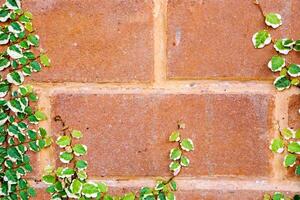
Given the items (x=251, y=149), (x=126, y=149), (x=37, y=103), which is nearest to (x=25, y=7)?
(x=37, y=103)

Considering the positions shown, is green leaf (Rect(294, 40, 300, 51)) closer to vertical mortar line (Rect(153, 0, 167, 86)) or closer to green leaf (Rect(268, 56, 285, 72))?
green leaf (Rect(268, 56, 285, 72))

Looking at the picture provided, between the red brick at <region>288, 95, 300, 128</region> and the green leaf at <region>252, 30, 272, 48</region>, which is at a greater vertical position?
the green leaf at <region>252, 30, 272, 48</region>

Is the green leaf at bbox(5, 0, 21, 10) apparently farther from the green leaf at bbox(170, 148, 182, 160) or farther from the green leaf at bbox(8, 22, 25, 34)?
the green leaf at bbox(170, 148, 182, 160)

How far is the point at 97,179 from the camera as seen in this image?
31.9 inches

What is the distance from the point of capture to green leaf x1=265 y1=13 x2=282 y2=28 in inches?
29.2

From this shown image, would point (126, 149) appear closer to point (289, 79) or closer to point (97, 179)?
point (97, 179)

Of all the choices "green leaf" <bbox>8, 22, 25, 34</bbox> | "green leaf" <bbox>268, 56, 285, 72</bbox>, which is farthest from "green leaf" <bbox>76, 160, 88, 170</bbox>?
"green leaf" <bbox>268, 56, 285, 72</bbox>

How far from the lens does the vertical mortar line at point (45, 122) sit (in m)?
0.78

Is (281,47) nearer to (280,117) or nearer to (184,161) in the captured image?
(280,117)

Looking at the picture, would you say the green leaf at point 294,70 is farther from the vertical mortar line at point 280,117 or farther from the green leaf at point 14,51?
the green leaf at point 14,51

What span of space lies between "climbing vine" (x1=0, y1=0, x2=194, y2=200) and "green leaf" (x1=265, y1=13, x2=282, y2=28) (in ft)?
0.67

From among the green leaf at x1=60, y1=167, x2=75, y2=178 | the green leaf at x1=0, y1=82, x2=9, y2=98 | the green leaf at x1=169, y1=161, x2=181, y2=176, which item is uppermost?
the green leaf at x1=0, y1=82, x2=9, y2=98

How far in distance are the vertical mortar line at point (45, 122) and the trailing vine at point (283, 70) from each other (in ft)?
1.08

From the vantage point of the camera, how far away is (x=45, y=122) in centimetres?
80
